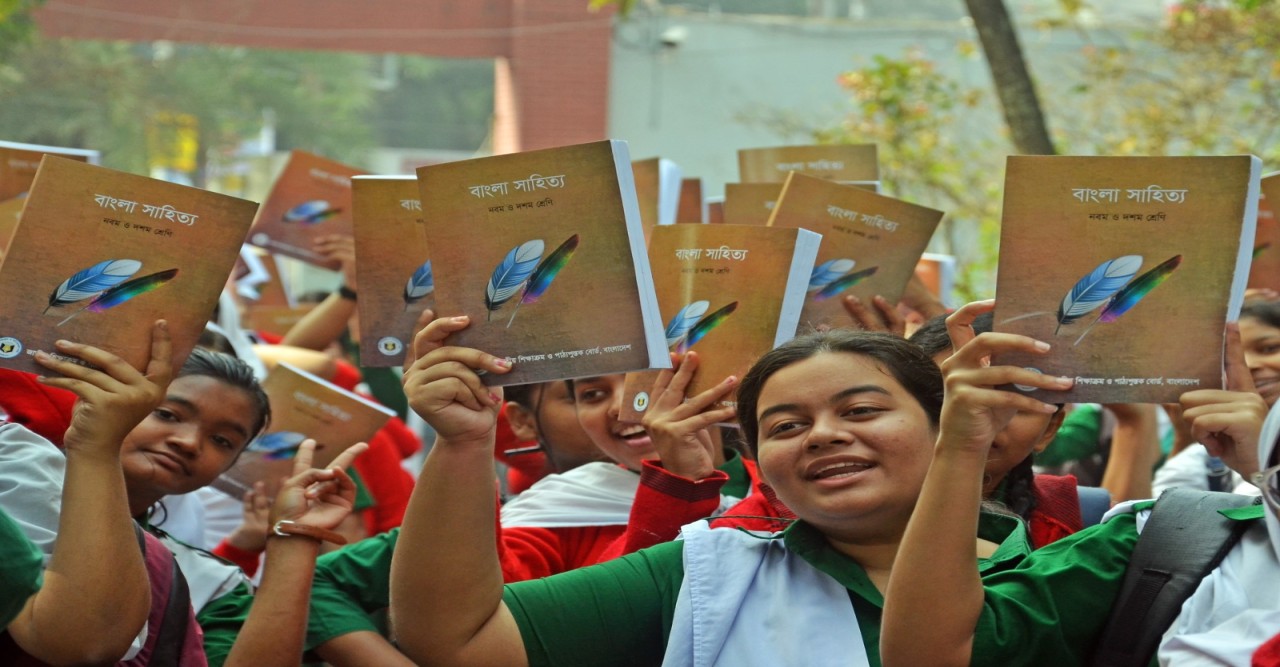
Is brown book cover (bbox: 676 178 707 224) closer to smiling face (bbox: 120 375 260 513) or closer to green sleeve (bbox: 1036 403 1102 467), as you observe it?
green sleeve (bbox: 1036 403 1102 467)

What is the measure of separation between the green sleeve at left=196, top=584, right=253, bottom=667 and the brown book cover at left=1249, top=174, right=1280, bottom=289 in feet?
7.70

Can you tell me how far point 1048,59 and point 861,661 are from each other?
11.3 m

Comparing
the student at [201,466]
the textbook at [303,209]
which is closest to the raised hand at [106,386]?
the student at [201,466]

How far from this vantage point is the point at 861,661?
2.16 meters

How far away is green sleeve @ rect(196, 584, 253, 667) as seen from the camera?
2.74m

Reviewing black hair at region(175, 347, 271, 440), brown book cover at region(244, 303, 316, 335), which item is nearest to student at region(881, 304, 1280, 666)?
black hair at region(175, 347, 271, 440)

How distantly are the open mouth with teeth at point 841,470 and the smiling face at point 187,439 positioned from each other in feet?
4.31

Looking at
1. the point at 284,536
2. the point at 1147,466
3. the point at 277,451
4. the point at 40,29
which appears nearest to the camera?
the point at 284,536

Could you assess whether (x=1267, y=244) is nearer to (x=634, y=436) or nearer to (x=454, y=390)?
(x=634, y=436)

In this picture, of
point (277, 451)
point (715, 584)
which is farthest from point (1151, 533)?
point (277, 451)

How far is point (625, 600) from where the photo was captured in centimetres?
230

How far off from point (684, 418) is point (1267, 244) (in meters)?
1.72

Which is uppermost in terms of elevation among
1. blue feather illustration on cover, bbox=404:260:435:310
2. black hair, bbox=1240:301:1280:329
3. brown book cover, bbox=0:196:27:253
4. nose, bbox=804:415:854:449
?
brown book cover, bbox=0:196:27:253

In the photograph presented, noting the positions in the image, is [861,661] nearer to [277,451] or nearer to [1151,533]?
[1151,533]
